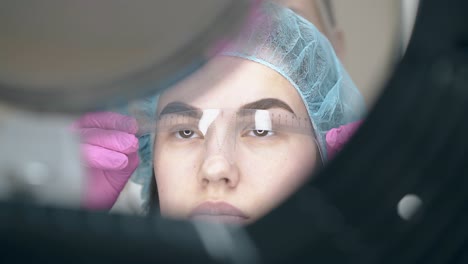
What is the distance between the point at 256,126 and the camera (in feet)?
3.42

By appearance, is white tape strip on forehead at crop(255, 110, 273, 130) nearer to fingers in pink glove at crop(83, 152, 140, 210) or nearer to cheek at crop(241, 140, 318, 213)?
cheek at crop(241, 140, 318, 213)

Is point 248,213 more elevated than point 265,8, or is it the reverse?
point 265,8

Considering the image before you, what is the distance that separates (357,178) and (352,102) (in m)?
0.37

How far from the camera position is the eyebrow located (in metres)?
1.00

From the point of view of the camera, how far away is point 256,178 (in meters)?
1.04

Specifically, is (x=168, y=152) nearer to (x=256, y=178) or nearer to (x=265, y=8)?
(x=256, y=178)

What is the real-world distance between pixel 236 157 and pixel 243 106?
8cm

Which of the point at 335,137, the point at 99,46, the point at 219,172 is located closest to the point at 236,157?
the point at 219,172

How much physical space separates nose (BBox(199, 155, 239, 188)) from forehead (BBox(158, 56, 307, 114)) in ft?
0.26

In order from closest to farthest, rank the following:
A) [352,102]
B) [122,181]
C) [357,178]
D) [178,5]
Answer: [357,178]
[178,5]
[352,102]
[122,181]

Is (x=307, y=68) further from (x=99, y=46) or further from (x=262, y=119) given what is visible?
(x=99, y=46)

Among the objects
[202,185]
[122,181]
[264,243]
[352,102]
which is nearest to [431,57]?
[264,243]

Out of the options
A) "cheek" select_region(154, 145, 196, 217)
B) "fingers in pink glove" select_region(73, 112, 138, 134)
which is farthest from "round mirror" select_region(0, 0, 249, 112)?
"cheek" select_region(154, 145, 196, 217)

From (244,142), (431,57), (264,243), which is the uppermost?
(244,142)
